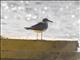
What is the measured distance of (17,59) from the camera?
97cm

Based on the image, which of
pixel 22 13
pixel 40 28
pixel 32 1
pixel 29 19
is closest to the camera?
pixel 40 28

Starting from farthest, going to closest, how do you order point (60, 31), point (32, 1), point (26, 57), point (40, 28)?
1. point (32, 1)
2. point (60, 31)
3. point (40, 28)
4. point (26, 57)

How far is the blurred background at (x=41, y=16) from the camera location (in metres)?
1.35

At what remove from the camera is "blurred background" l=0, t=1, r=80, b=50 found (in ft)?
4.43

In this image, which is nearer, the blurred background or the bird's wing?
the bird's wing

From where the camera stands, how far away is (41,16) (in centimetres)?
152

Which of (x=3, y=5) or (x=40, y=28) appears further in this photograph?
(x=3, y=5)

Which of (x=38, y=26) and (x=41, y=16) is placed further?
(x=41, y=16)

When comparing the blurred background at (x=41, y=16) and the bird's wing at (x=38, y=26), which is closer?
the bird's wing at (x=38, y=26)

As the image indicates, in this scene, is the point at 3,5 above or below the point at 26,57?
above

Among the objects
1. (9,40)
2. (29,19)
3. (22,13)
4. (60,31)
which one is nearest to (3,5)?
(22,13)

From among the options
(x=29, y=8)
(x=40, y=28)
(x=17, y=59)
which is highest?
(x=29, y=8)

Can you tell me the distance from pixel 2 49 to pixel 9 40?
5 cm

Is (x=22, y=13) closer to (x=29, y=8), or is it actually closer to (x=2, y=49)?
(x=29, y=8)
